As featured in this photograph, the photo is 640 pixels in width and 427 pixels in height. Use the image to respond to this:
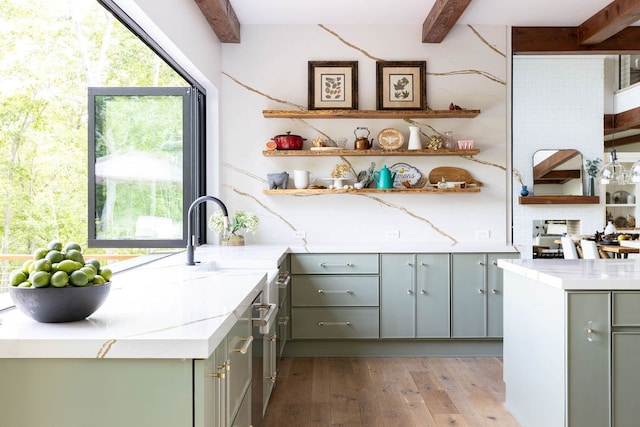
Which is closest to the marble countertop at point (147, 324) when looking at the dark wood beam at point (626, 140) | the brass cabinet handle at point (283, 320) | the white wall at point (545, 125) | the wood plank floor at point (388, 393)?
the wood plank floor at point (388, 393)

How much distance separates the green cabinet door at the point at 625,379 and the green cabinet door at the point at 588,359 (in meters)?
0.02

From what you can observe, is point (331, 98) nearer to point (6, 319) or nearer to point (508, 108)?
point (508, 108)

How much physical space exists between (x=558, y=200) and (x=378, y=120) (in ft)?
6.83

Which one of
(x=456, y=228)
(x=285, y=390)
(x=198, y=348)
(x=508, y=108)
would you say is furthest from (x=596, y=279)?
(x=508, y=108)

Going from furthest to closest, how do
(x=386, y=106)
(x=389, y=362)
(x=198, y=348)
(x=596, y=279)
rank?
(x=386, y=106) → (x=389, y=362) → (x=596, y=279) → (x=198, y=348)

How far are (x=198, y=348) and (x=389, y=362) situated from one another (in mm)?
2979

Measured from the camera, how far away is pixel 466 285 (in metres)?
3.99

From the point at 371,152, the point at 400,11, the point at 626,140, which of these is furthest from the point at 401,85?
the point at 626,140

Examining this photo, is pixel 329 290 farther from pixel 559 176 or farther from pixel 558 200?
pixel 559 176

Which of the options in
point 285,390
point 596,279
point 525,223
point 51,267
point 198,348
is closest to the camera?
point 198,348

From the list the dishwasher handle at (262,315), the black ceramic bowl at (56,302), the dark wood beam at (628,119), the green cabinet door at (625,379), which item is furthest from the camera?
the dark wood beam at (628,119)

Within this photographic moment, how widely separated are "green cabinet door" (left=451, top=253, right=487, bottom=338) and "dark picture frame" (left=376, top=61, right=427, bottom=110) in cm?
138

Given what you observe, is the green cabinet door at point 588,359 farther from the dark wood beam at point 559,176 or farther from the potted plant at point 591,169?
the potted plant at point 591,169

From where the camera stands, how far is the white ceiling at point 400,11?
3975 mm
